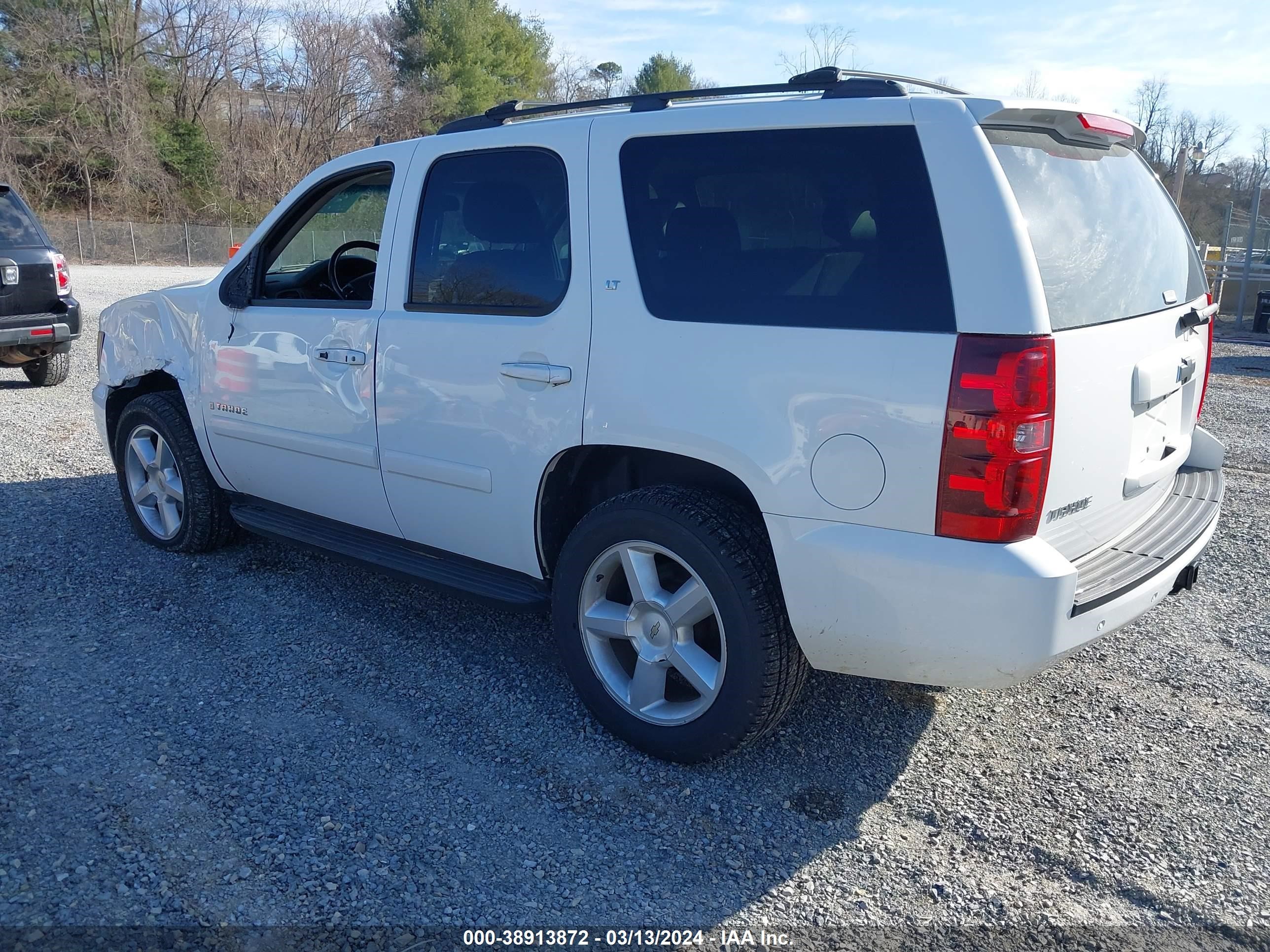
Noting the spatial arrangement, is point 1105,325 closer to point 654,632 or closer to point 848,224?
point 848,224

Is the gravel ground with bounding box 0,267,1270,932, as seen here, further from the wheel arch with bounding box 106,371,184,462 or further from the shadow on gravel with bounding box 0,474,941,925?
the wheel arch with bounding box 106,371,184,462

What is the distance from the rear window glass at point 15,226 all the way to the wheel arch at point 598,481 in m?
7.88

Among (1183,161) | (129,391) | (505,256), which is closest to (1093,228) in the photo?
(505,256)

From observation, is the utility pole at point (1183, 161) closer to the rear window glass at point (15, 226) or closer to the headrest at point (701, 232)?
the rear window glass at point (15, 226)

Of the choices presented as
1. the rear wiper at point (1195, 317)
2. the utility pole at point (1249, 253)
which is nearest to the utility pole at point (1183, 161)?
the utility pole at point (1249, 253)

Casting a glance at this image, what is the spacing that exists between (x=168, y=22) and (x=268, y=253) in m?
48.9

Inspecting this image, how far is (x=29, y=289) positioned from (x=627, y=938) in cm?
901

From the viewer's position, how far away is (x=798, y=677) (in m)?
3.11

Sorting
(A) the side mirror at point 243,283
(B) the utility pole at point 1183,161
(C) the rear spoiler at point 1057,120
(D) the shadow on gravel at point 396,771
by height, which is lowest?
(D) the shadow on gravel at point 396,771

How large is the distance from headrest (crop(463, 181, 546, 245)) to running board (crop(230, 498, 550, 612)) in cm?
121

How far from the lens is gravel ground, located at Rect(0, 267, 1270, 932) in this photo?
2645 millimetres

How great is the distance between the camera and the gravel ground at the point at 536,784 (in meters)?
2.64

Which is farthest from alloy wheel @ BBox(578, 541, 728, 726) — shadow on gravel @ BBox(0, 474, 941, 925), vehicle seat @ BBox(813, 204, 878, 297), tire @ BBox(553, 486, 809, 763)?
vehicle seat @ BBox(813, 204, 878, 297)

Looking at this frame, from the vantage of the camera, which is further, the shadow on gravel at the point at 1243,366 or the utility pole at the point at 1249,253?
the utility pole at the point at 1249,253
